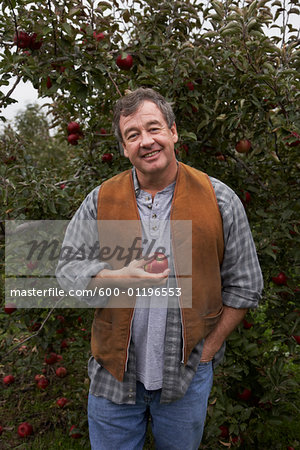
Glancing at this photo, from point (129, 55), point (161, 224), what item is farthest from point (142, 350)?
point (129, 55)

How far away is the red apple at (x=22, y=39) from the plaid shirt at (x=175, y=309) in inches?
37.8

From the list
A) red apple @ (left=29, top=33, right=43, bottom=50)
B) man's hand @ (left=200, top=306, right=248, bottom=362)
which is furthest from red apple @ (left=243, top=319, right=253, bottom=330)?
red apple @ (left=29, top=33, right=43, bottom=50)

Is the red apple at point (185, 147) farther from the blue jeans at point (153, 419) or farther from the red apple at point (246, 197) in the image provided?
the blue jeans at point (153, 419)

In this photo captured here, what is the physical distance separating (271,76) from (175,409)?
1.47 metres

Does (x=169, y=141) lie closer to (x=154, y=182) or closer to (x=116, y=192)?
(x=154, y=182)

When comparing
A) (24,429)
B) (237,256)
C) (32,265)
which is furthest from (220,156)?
(24,429)

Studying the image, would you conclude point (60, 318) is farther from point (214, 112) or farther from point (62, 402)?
point (214, 112)

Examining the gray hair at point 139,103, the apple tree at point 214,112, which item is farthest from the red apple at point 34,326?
the gray hair at point 139,103

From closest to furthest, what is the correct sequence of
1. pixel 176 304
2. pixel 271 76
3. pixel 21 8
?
pixel 176 304, pixel 271 76, pixel 21 8

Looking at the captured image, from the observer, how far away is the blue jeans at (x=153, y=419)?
148 cm

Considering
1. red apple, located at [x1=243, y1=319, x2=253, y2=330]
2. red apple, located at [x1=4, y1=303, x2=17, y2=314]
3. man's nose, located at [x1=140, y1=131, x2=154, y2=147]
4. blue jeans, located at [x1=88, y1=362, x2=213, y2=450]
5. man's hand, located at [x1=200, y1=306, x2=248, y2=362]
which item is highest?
man's nose, located at [x1=140, y1=131, x2=154, y2=147]

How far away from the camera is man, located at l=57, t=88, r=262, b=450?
1438 mm

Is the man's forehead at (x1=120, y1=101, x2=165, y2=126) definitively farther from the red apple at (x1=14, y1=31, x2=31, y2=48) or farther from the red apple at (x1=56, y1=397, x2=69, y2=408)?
the red apple at (x1=56, y1=397, x2=69, y2=408)

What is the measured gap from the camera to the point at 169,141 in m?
1.51
